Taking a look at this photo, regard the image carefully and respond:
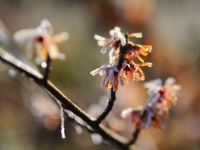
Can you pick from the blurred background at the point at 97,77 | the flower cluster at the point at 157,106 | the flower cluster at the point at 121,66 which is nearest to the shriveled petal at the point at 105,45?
the flower cluster at the point at 121,66

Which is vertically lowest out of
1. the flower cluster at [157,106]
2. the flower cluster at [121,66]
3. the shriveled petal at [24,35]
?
the flower cluster at [157,106]

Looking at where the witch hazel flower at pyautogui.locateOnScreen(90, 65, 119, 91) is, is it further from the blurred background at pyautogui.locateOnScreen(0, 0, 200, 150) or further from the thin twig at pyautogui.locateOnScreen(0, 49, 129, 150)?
the blurred background at pyautogui.locateOnScreen(0, 0, 200, 150)

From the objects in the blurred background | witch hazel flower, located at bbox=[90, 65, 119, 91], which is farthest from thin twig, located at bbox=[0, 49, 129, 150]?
the blurred background

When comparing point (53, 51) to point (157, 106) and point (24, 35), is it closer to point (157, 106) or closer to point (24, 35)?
point (24, 35)

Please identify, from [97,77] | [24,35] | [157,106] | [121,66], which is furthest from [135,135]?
[97,77]

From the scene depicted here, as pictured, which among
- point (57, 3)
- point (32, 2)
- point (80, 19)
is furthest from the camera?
point (57, 3)

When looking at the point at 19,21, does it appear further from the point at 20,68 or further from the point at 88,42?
the point at 20,68

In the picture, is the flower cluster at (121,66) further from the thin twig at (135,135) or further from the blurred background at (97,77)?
the blurred background at (97,77)

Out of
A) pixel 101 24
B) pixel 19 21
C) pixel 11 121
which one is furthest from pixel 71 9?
pixel 11 121
